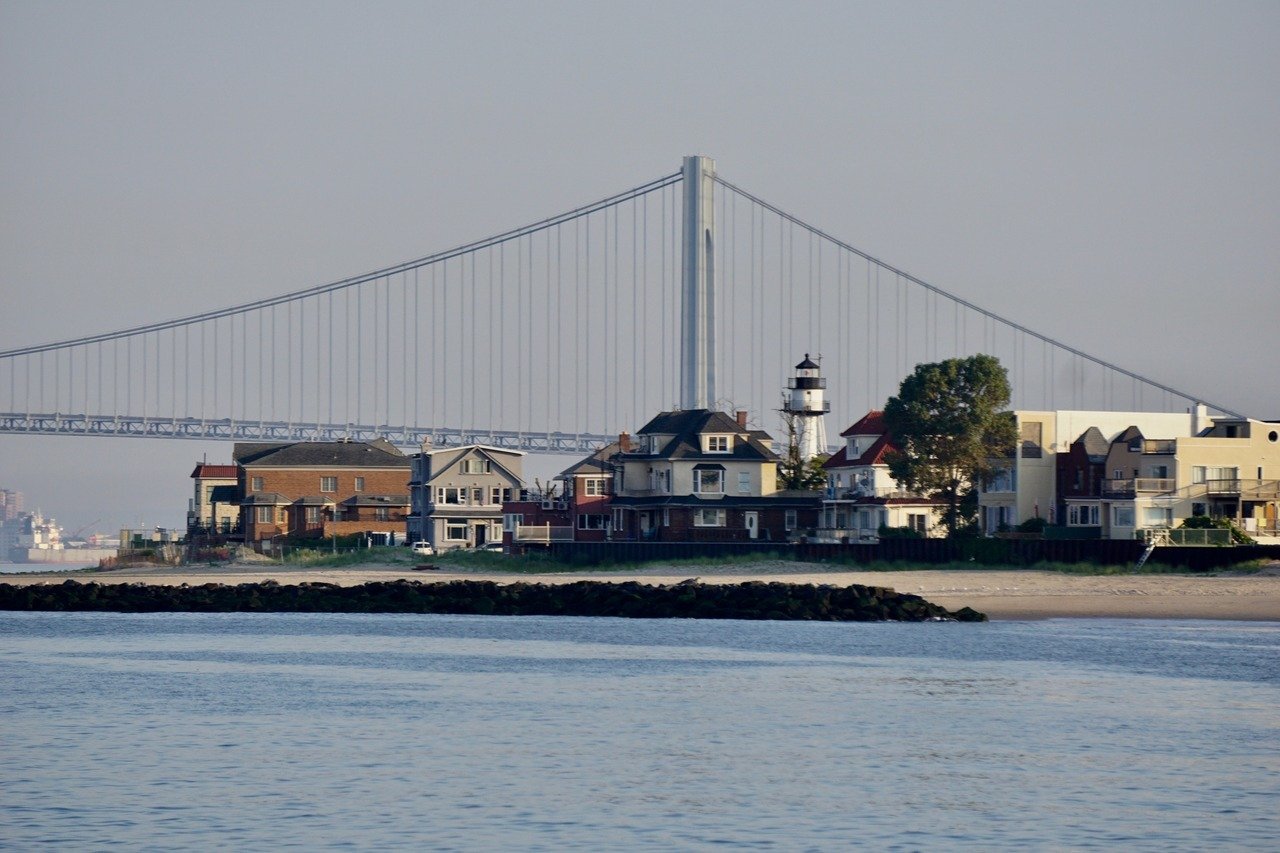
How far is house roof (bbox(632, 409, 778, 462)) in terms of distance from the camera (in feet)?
237

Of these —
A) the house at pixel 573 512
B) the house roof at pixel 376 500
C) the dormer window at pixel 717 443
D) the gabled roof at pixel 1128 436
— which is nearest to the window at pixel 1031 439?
the gabled roof at pixel 1128 436

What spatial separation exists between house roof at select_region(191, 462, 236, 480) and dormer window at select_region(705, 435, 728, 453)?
4195 cm

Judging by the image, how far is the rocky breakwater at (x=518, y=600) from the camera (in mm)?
46781

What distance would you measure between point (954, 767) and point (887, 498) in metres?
47.7

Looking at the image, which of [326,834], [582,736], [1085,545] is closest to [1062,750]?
[582,736]

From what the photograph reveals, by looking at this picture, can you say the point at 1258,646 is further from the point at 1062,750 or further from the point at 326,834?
the point at 326,834

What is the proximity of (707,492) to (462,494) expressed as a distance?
56.4 ft

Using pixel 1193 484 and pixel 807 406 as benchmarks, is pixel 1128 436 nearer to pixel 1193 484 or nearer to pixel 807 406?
pixel 1193 484

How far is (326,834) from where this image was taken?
55.7ft

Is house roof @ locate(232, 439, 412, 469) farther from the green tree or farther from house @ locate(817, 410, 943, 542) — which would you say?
the green tree

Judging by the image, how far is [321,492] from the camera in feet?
Result: 304

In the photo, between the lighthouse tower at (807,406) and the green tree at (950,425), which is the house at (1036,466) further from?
the lighthouse tower at (807,406)

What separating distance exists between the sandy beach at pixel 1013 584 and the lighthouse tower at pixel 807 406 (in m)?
26.4

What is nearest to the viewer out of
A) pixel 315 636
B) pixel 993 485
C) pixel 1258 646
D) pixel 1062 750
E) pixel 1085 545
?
pixel 1062 750
